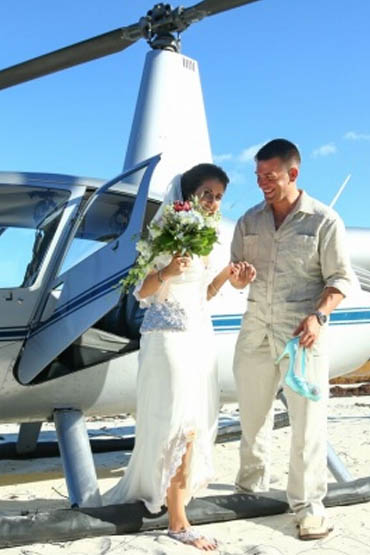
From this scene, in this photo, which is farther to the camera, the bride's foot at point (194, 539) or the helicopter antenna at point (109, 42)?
the helicopter antenna at point (109, 42)

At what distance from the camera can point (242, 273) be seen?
3.21 meters

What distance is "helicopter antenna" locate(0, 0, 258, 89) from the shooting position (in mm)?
5605

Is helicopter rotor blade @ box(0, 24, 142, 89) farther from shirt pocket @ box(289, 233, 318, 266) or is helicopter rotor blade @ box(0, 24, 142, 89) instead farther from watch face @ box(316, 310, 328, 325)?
watch face @ box(316, 310, 328, 325)

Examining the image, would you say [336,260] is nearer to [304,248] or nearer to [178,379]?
[304,248]

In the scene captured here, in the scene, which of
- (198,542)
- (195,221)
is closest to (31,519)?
(198,542)

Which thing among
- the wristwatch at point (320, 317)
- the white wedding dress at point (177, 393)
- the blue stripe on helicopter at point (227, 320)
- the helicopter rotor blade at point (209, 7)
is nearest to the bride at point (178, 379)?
the white wedding dress at point (177, 393)

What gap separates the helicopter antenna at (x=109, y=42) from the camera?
561cm

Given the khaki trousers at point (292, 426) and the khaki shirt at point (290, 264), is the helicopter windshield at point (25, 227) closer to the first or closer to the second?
the khaki shirt at point (290, 264)

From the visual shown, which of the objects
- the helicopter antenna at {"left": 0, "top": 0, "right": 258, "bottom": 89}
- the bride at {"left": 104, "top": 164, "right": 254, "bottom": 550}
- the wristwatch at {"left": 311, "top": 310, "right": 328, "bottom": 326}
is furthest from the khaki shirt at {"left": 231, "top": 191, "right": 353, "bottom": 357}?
the helicopter antenna at {"left": 0, "top": 0, "right": 258, "bottom": 89}

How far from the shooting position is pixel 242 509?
3.50m

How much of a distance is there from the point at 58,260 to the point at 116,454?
2494 mm

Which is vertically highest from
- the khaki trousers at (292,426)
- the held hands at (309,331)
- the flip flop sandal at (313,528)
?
the held hands at (309,331)

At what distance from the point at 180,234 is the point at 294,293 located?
746mm

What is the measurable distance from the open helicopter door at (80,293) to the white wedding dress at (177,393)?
46 cm
